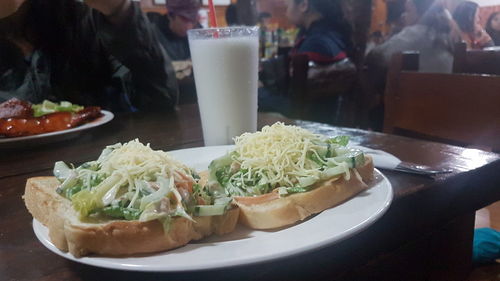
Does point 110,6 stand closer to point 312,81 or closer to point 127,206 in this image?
point 312,81

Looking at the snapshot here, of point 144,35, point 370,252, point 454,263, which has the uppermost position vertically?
point 144,35

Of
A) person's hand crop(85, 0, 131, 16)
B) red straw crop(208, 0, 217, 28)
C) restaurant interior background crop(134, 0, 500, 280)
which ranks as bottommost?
restaurant interior background crop(134, 0, 500, 280)

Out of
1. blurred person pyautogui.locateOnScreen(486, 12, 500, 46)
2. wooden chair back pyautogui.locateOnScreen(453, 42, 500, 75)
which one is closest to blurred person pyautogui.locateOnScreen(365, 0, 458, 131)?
blurred person pyautogui.locateOnScreen(486, 12, 500, 46)

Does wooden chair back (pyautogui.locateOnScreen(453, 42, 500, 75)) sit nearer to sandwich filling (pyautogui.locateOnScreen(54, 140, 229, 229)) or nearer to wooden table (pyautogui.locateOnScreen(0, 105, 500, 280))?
wooden table (pyautogui.locateOnScreen(0, 105, 500, 280))

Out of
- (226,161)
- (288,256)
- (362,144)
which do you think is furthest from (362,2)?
(288,256)

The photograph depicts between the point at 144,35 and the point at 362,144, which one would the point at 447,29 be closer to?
the point at 144,35

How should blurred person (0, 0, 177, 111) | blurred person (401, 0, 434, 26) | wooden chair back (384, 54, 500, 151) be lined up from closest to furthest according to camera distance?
wooden chair back (384, 54, 500, 151) < blurred person (0, 0, 177, 111) < blurred person (401, 0, 434, 26)
